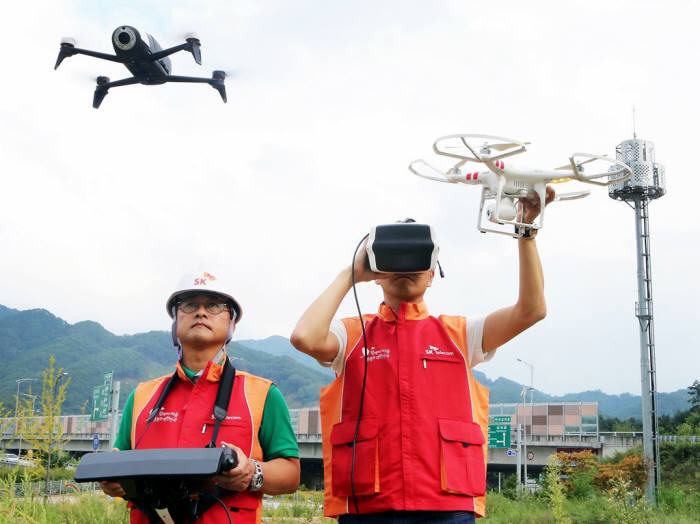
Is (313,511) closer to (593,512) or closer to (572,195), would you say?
(572,195)

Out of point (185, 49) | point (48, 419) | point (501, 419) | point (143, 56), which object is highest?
point (185, 49)

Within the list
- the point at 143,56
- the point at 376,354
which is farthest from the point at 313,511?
the point at 143,56

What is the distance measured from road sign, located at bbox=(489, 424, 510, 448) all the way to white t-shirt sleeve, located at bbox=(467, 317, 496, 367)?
26477mm

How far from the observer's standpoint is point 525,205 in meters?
2.96

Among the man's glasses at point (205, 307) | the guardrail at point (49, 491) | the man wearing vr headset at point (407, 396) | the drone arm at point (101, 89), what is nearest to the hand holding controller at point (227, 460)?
the man wearing vr headset at point (407, 396)

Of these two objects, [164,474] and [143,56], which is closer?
[164,474]

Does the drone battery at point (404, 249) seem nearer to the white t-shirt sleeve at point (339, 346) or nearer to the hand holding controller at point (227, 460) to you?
the white t-shirt sleeve at point (339, 346)

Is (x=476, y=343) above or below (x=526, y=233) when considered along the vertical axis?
below

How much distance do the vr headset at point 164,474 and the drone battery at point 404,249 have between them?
94 cm

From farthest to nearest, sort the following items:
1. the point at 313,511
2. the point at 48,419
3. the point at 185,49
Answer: the point at 185,49 < the point at 48,419 < the point at 313,511

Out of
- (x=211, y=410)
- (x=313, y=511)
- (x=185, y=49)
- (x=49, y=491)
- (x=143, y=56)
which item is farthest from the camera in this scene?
(x=185, y=49)

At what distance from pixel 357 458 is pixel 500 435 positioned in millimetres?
27556

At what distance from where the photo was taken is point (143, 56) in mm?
13719

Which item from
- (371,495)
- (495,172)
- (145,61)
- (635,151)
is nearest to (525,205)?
(495,172)
